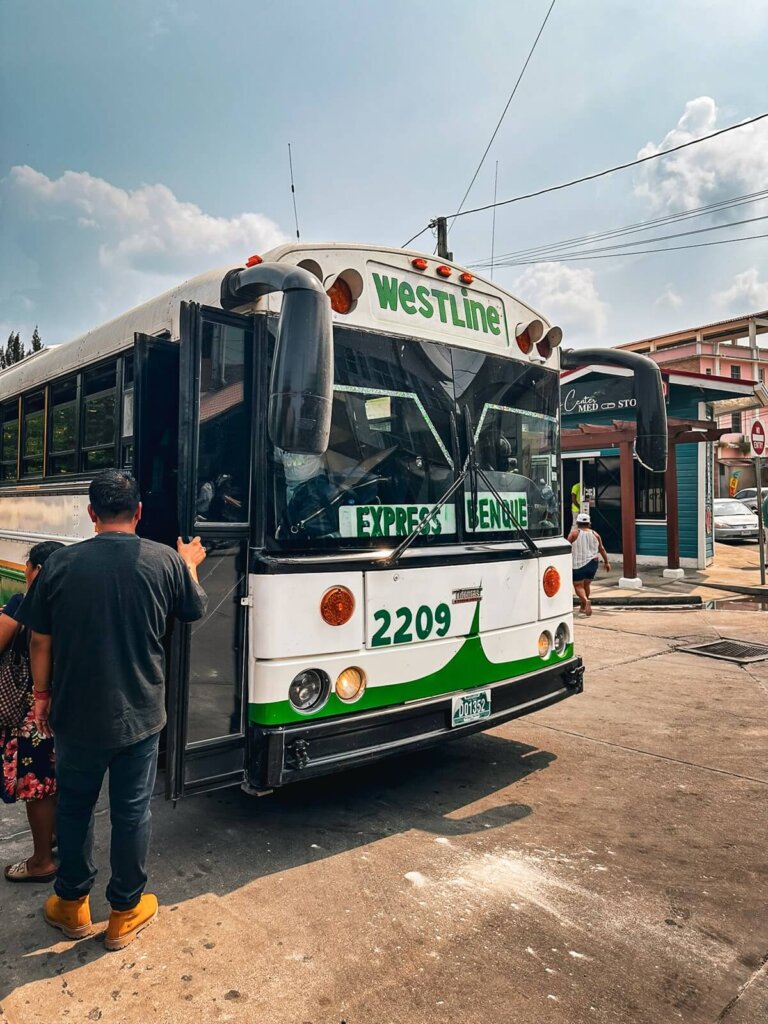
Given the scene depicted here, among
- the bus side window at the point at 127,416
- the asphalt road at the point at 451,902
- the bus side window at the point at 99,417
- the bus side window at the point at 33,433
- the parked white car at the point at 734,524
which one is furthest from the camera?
the parked white car at the point at 734,524

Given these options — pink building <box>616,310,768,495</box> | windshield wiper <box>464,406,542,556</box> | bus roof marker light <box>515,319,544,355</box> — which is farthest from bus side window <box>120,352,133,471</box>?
pink building <box>616,310,768,495</box>

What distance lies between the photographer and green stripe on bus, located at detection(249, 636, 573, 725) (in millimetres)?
3410

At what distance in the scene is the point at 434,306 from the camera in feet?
14.0

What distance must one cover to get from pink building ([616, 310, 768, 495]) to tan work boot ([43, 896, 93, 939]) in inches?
1545

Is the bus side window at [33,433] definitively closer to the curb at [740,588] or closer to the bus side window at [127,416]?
the bus side window at [127,416]

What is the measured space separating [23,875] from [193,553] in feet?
5.49

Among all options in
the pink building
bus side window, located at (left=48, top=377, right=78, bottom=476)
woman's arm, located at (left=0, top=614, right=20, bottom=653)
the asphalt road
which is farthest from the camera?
the pink building

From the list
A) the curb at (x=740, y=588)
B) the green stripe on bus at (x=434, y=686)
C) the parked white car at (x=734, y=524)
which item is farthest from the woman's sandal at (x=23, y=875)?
the parked white car at (x=734, y=524)

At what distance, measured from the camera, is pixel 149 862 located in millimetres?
3582

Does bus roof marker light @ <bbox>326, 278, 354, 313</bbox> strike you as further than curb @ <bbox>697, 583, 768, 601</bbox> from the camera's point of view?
No

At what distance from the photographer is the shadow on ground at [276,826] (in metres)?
2.96

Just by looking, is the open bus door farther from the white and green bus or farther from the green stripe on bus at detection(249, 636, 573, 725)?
the green stripe on bus at detection(249, 636, 573, 725)

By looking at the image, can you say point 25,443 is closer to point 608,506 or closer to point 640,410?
point 640,410

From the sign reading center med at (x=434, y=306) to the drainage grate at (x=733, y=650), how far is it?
5.29 m
